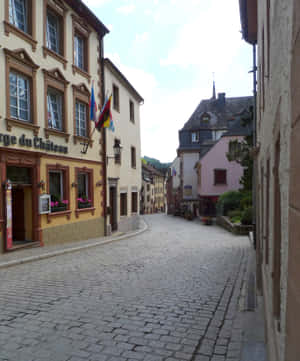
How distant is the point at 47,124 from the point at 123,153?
8.40 metres

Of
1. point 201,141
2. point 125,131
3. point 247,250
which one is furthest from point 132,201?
point 201,141

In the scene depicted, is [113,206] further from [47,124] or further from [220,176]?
[220,176]

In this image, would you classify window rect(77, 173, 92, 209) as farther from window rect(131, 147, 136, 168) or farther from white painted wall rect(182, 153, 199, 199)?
white painted wall rect(182, 153, 199, 199)

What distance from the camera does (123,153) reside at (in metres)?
21.0

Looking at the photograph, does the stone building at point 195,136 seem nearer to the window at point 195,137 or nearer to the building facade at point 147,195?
the window at point 195,137

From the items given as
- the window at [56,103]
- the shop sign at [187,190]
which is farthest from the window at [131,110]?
the shop sign at [187,190]

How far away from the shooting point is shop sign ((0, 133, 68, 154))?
1068 cm

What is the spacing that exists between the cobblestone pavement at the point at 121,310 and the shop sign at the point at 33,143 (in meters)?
4.15

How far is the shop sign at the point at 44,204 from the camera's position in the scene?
40.4 ft

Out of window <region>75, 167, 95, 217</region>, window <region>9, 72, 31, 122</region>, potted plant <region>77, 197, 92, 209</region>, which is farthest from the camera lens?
potted plant <region>77, 197, 92, 209</region>

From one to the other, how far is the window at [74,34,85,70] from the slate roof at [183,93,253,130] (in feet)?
107

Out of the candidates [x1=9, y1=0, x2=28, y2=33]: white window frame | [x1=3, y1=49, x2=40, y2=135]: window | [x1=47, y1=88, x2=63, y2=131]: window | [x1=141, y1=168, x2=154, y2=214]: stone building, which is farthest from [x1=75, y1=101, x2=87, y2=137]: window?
[x1=141, y1=168, x2=154, y2=214]: stone building

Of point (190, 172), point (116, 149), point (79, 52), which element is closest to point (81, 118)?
point (116, 149)

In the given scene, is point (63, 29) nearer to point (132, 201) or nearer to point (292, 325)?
point (132, 201)
